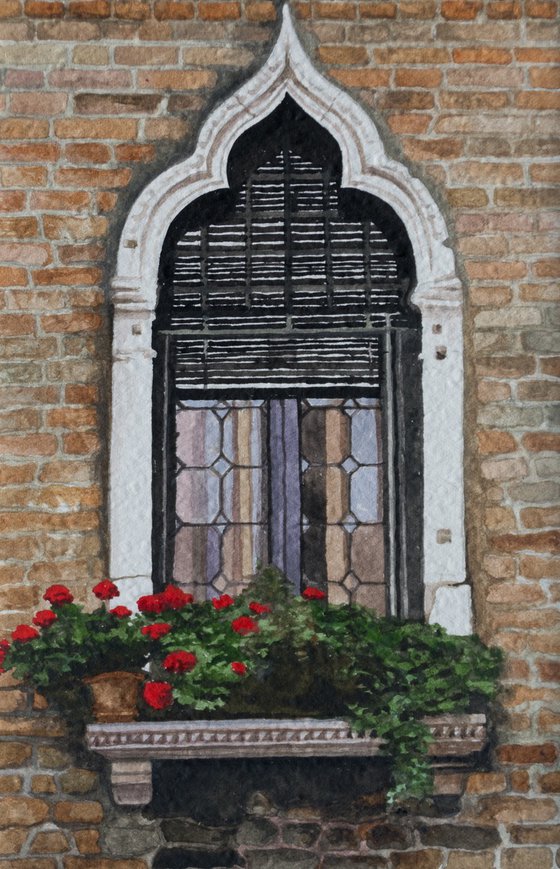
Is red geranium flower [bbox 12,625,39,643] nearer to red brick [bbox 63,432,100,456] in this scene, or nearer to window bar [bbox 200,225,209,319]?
red brick [bbox 63,432,100,456]

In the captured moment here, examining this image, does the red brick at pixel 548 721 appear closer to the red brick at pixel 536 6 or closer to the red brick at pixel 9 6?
the red brick at pixel 536 6

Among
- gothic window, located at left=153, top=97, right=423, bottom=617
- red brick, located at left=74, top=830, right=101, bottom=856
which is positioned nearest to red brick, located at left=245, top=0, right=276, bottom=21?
gothic window, located at left=153, top=97, right=423, bottom=617

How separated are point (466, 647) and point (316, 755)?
61cm

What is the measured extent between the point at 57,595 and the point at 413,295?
158cm

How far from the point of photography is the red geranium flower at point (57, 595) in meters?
4.18

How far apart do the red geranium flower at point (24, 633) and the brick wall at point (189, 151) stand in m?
0.17

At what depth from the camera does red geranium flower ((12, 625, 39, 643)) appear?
4.16 m

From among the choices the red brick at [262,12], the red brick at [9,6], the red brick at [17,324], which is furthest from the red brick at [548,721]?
the red brick at [9,6]

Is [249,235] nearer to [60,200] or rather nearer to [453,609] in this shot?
[60,200]

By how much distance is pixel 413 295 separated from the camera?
14.9 ft

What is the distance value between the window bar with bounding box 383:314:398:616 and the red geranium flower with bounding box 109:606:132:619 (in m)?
0.91

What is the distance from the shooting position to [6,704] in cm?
432

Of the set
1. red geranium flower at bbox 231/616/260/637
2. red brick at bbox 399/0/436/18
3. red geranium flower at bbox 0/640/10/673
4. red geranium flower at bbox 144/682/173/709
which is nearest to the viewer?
red geranium flower at bbox 144/682/173/709

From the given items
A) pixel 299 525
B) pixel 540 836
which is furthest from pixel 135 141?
pixel 540 836
